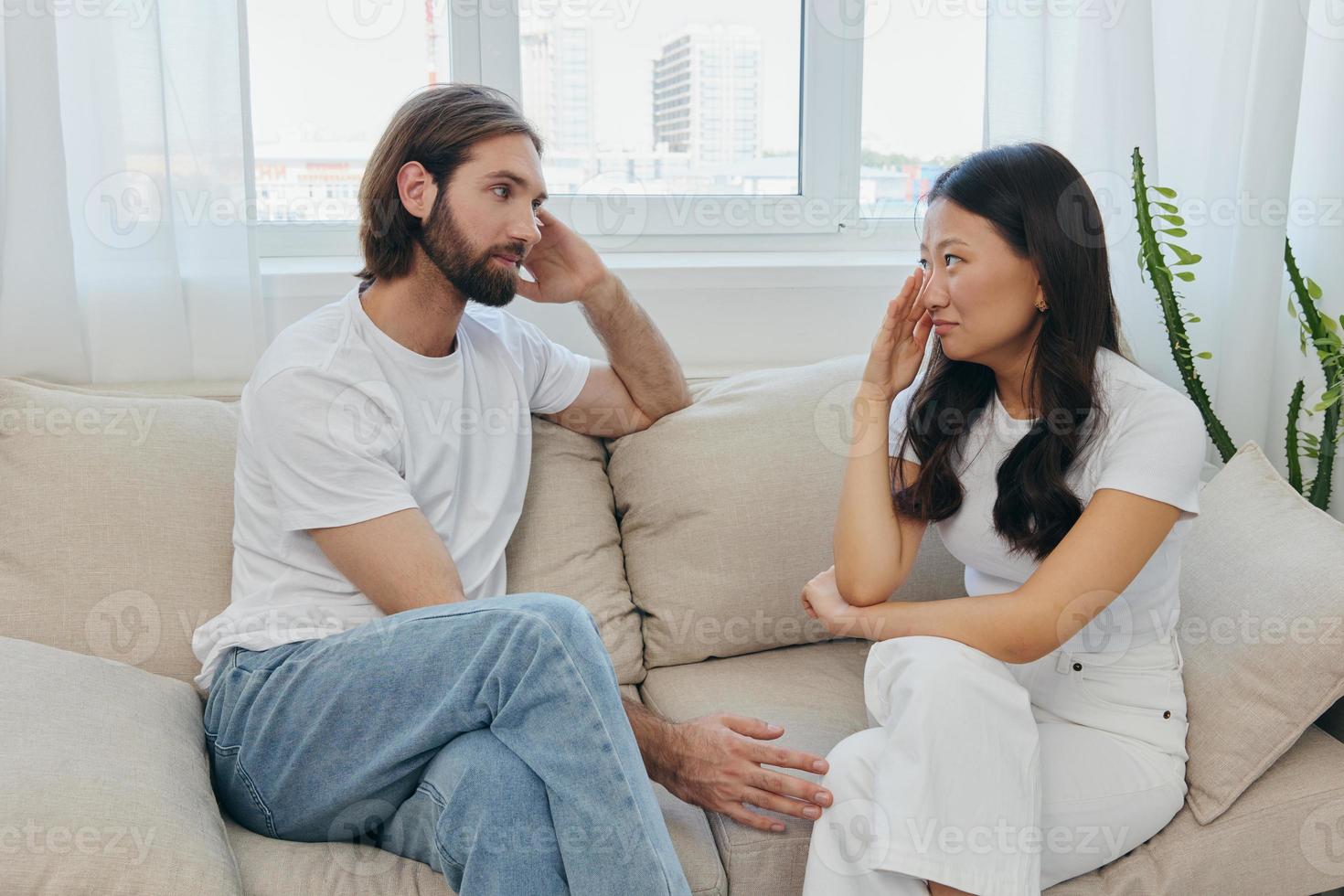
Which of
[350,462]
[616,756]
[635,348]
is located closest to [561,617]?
[616,756]

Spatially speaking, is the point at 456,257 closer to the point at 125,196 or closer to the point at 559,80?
the point at 125,196

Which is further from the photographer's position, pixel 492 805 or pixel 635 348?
pixel 635 348

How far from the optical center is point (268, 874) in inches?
50.4

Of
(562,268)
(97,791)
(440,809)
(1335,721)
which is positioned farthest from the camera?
(562,268)

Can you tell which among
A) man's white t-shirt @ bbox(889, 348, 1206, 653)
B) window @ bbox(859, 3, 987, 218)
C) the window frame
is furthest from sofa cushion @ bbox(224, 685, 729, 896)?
window @ bbox(859, 3, 987, 218)

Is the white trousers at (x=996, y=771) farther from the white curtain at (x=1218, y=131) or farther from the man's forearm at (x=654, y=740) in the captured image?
the white curtain at (x=1218, y=131)

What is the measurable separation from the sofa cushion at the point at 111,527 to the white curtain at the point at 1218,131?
155cm

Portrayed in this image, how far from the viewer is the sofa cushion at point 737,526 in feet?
5.82

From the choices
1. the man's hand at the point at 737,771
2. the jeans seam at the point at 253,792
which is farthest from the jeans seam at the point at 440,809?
the man's hand at the point at 737,771

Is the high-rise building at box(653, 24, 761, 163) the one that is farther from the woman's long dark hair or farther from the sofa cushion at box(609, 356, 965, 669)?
the woman's long dark hair

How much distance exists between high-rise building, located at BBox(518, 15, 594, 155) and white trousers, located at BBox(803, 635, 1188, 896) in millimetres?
1373

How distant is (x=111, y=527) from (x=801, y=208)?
149 centimetres

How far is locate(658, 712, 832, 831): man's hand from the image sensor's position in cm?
136

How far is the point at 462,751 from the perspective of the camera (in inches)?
50.6
